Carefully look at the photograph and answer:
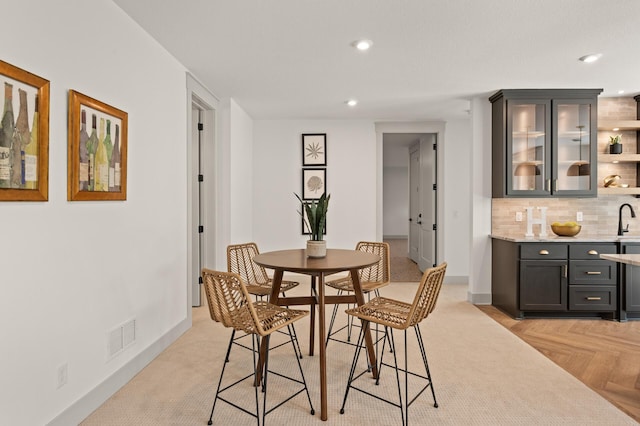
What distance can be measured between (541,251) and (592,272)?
577 mm

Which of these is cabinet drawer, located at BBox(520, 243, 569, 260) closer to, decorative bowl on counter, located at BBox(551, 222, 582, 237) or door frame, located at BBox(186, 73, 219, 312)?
decorative bowl on counter, located at BBox(551, 222, 582, 237)

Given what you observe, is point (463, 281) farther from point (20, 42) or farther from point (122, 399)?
point (20, 42)

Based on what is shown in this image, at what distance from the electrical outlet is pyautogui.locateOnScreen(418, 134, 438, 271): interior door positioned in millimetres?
5306

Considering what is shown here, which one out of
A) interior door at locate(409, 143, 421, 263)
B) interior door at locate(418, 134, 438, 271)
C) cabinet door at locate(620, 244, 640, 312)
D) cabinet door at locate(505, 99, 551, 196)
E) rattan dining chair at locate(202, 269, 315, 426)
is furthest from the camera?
interior door at locate(409, 143, 421, 263)

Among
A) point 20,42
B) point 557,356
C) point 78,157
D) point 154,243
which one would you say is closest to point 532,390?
point 557,356

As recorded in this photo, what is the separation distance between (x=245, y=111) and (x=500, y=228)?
12.5 feet

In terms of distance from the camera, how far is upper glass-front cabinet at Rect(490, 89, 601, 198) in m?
4.48

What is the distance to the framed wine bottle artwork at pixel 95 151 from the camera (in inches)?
85.9

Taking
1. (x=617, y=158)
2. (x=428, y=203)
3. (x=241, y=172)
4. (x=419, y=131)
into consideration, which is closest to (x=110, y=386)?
(x=241, y=172)

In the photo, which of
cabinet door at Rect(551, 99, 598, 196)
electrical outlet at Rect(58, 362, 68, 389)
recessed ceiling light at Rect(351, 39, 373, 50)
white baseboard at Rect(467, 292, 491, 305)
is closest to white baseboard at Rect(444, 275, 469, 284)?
white baseboard at Rect(467, 292, 491, 305)

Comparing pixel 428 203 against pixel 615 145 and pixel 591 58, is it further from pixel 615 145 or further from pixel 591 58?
pixel 591 58

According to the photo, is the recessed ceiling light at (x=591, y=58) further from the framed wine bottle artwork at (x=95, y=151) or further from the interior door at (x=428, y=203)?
the framed wine bottle artwork at (x=95, y=151)

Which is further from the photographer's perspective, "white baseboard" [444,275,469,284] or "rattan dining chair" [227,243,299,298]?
"white baseboard" [444,275,469,284]

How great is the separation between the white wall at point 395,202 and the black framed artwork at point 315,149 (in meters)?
7.51
